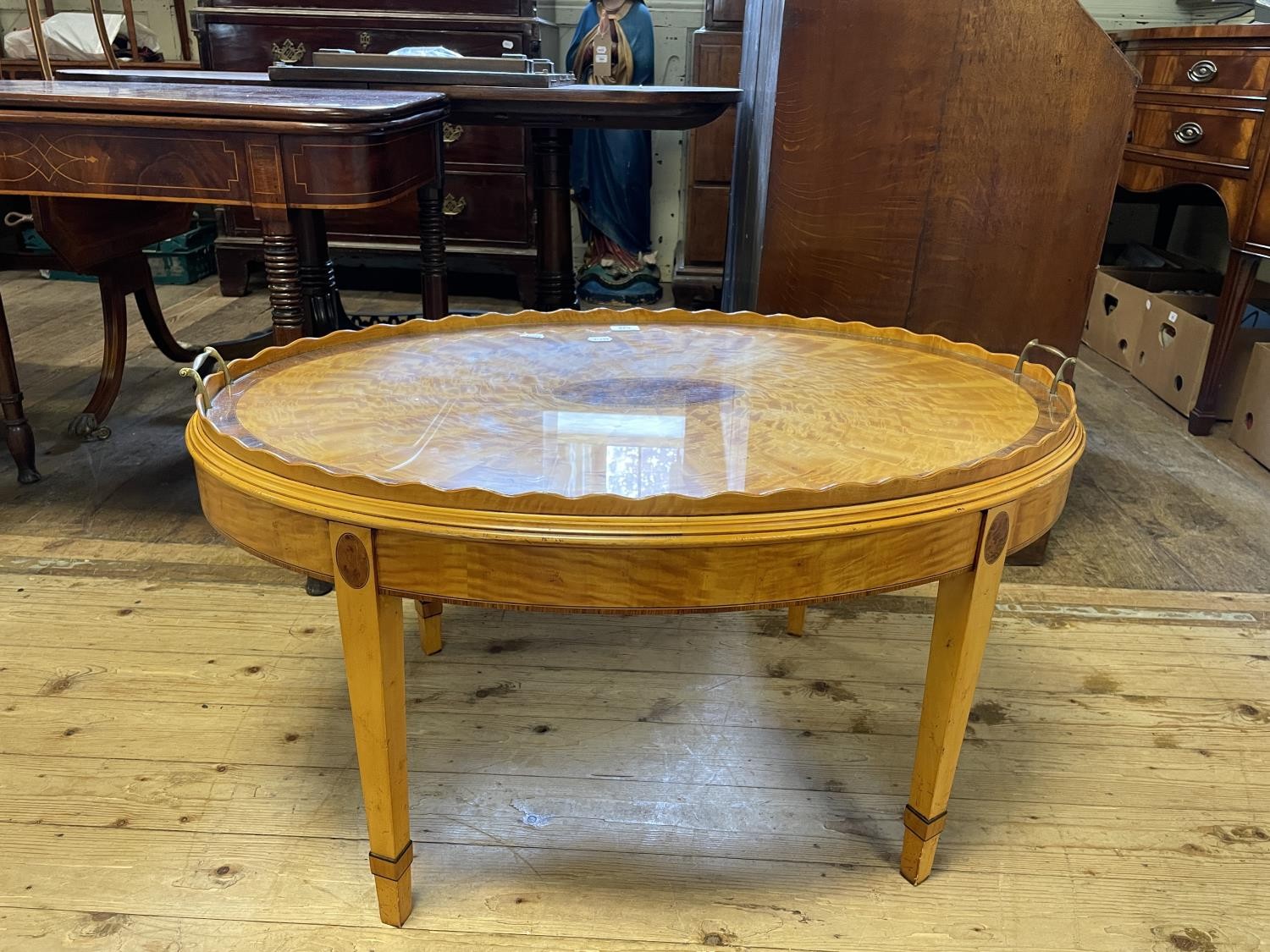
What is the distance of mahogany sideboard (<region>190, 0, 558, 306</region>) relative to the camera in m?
3.83

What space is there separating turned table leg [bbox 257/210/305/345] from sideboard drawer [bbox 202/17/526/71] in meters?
2.29

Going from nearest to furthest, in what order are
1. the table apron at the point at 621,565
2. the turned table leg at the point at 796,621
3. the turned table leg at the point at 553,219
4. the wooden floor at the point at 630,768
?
the table apron at the point at 621,565 → the wooden floor at the point at 630,768 → the turned table leg at the point at 796,621 → the turned table leg at the point at 553,219

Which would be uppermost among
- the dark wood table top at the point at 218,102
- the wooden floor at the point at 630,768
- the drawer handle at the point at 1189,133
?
the dark wood table top at the point at 218,102

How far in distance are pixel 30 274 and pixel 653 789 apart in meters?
4.48

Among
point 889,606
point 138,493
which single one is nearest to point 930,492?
point 889,606

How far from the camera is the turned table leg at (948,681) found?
1.12 m

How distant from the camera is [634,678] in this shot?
176 centimetres

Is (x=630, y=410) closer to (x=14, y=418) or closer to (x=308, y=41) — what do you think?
(x=14, y=418)

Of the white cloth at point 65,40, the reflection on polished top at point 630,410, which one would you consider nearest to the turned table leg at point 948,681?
the reflection on polished top at point 630,410

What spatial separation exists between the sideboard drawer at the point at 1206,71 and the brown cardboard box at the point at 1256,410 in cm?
73

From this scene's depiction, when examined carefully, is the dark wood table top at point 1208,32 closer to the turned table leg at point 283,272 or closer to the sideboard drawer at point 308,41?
the sideboard drawer at point 308,41

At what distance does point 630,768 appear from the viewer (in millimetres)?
1521

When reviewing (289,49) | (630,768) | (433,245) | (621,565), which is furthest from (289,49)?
(621,565)

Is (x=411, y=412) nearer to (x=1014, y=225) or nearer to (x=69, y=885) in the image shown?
(x=69, y=885)
